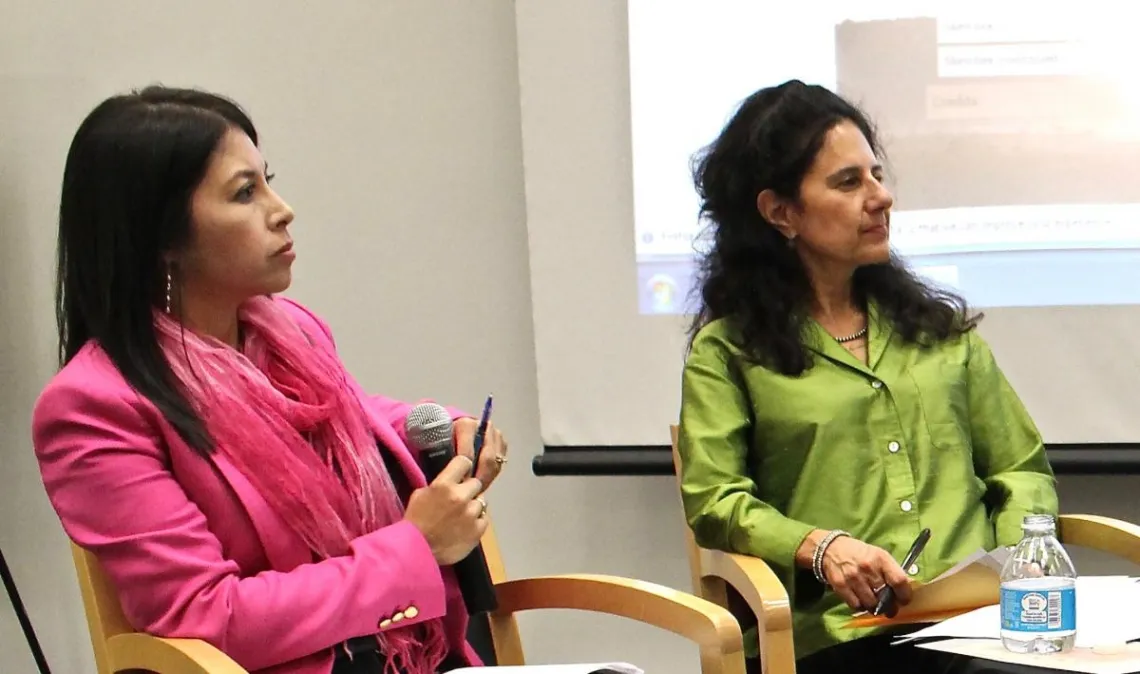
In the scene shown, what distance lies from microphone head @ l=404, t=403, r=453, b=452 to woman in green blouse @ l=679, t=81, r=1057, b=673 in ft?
1.29

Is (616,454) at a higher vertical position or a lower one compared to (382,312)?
lower

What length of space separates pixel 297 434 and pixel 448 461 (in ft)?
0.61

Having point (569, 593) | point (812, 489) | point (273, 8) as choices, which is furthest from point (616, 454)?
point (273, 8)

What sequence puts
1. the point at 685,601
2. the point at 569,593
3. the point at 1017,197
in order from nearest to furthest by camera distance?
the point at 685,601 < the point at 569,593 < the point at 1017,197

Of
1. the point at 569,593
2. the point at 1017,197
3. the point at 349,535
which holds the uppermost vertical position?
the point at 1017,197

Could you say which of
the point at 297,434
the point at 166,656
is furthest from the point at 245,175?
the point at 166,656

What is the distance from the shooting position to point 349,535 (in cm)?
144

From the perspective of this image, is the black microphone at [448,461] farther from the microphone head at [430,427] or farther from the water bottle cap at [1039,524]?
the water bottle cap at [1039,524]

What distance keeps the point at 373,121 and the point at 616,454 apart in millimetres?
876

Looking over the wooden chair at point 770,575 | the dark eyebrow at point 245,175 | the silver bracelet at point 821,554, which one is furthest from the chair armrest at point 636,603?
the dark eyebrow at point 245,175

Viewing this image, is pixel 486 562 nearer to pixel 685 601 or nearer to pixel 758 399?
pixel 685 601

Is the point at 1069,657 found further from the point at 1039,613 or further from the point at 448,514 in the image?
the point at 448,514

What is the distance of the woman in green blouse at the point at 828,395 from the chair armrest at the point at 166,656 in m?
0.72

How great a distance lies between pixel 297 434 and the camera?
1.45 m
